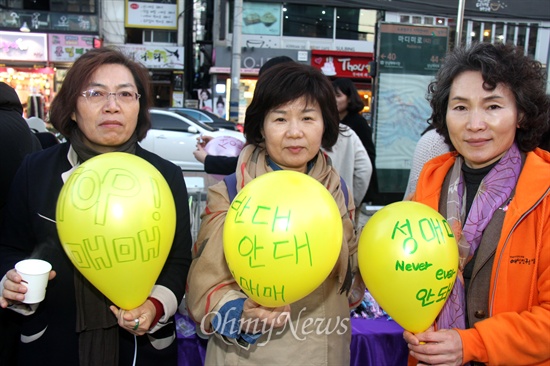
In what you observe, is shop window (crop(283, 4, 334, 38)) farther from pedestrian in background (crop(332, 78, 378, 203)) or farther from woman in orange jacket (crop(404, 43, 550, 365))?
woman in orange jacket (crop(404, 43, 550, 365))

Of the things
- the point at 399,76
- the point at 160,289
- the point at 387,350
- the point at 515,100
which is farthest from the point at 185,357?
the point at 399,76

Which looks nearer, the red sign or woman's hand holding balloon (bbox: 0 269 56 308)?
woman's hand holding balloon (bbox: 0 269 56 308)

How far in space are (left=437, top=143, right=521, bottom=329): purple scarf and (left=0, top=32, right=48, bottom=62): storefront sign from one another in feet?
52.8

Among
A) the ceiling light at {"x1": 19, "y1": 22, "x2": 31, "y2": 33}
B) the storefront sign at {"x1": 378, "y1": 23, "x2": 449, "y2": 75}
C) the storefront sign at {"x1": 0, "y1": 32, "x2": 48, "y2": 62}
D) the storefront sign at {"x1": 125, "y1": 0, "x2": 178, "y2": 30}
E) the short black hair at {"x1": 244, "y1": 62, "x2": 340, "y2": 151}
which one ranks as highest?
the storefront sign at {"x1": 125, "y1": 0, "x2": 178, "y2": 30}

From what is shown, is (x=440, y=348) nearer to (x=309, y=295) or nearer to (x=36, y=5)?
(x=309, y=295)

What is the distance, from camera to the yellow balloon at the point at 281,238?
1.24 m

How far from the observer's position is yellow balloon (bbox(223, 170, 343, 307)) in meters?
1.24

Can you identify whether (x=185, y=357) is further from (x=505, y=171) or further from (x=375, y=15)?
(x=375, y=15)

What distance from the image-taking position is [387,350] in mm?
2299

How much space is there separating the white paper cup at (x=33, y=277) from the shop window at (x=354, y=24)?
1787cm

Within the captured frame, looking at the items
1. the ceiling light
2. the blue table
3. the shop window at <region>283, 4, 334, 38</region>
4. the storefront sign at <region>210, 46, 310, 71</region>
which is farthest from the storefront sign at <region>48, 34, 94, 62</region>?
the blue table

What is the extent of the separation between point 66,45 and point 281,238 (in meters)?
16.2

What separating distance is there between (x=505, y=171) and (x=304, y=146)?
685 millimetres

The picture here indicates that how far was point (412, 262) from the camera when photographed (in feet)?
4.32
